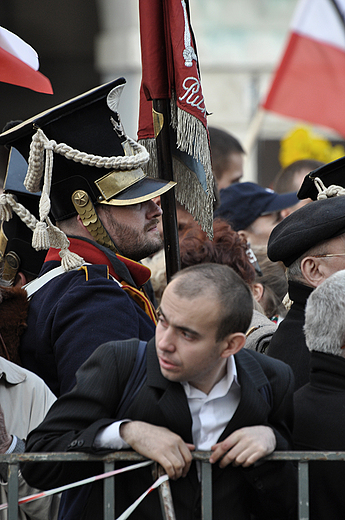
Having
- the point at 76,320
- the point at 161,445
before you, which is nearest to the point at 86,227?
the point at 76,320

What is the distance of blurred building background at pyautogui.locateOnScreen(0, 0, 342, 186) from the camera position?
12148 millimetres

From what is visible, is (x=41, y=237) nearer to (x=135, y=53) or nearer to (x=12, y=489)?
(x=12, y=489)

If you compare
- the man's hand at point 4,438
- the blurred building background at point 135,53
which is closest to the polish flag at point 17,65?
the man's hand at point 4,438

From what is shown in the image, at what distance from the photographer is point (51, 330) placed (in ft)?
8.81

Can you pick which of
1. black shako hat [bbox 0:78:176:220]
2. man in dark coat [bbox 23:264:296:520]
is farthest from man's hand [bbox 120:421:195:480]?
black shako hat [bbox 0:78:176:220]

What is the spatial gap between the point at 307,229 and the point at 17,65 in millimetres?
1490

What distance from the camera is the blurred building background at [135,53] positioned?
1215cm

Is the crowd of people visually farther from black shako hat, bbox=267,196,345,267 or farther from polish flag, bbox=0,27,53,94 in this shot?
polish flag, bbox=0,27,53,94

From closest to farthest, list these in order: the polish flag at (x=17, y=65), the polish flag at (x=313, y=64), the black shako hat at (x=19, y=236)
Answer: the polish flag at (x=17, y=65) → the black shako hat at (x=19, y=236) → the polish flag at (x=313, y=64)

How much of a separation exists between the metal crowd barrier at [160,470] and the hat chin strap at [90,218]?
1157mm

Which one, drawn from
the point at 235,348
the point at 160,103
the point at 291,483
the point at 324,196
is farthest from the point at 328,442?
the point at 160,103

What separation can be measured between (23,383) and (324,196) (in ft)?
5.05

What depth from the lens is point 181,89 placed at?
3.26 m

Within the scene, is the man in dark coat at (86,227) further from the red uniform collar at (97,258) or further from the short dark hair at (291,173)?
the short dark hair at (291,173)
